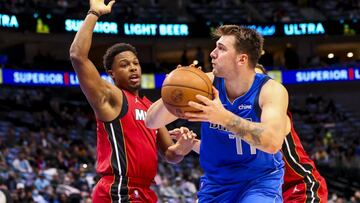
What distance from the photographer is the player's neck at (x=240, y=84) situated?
4359 millimetres

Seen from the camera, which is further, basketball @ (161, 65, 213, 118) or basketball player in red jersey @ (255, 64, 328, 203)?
basketball player in red jersey @ (255, 64, 328, 203)

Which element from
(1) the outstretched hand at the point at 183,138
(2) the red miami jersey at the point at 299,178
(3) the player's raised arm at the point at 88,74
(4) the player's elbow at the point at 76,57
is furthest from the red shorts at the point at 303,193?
(4) the player's elbow at the point at 76,57

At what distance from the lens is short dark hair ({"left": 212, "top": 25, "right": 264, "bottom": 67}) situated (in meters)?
4.29

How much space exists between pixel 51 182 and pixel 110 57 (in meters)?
9.03

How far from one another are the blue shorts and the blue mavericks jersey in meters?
0.03

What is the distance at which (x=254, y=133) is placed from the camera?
12.7ft

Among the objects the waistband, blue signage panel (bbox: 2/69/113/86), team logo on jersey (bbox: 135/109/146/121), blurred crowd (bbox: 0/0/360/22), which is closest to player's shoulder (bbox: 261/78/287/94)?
team logo on jersey (bbox: 135/109/146/121)

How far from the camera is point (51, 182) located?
1395cm

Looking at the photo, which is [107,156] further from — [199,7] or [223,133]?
[199,7]

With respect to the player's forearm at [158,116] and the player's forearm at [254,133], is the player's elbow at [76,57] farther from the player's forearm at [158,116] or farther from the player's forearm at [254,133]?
the player's forearm at [254,133]

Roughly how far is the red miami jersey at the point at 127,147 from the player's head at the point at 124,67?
153 mm

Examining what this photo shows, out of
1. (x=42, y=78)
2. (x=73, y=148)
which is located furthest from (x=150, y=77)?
(x=73, y=148)

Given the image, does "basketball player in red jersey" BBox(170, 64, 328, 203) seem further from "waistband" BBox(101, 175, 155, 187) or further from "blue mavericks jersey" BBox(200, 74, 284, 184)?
"blue mavericks jersey" BBox(200, 74, 284, 184)

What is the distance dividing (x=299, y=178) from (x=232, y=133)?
1.22 metres
